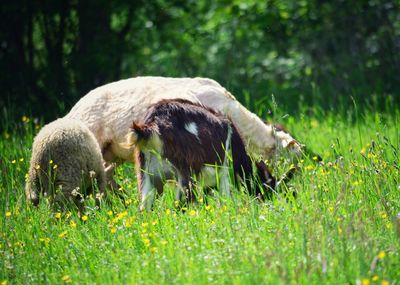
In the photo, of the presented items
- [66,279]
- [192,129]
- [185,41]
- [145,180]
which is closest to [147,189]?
[145,180]

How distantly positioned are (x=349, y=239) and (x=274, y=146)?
283 cm

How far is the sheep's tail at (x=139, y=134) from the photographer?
571 centimetres

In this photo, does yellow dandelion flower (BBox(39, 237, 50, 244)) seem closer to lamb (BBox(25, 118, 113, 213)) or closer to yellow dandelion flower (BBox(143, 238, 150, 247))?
yellow dandelion flower (BBox(143, 238, 150, 247))

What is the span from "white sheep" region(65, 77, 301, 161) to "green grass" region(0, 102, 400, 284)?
0.66 metres

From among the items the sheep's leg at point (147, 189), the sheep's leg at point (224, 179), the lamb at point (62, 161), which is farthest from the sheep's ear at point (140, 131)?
the lamb at point (62, 161)

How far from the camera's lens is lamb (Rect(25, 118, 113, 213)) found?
6.38 metres

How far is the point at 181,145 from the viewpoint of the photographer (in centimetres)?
585

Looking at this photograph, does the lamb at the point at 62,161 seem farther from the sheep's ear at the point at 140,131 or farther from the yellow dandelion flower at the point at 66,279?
the yellow dandelion flower at the point at 66,279

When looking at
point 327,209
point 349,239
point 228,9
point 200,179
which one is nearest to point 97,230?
point 200,179

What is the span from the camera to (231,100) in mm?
6996

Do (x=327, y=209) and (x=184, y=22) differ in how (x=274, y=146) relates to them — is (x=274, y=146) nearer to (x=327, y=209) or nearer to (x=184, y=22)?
(x=327, y=209)

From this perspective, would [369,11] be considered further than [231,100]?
Yes

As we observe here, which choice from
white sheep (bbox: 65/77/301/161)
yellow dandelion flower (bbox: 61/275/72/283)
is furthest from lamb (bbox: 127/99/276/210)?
yellow dandelion flower (bbox: 61/275/72/283)

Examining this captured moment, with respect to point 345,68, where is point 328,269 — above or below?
above
